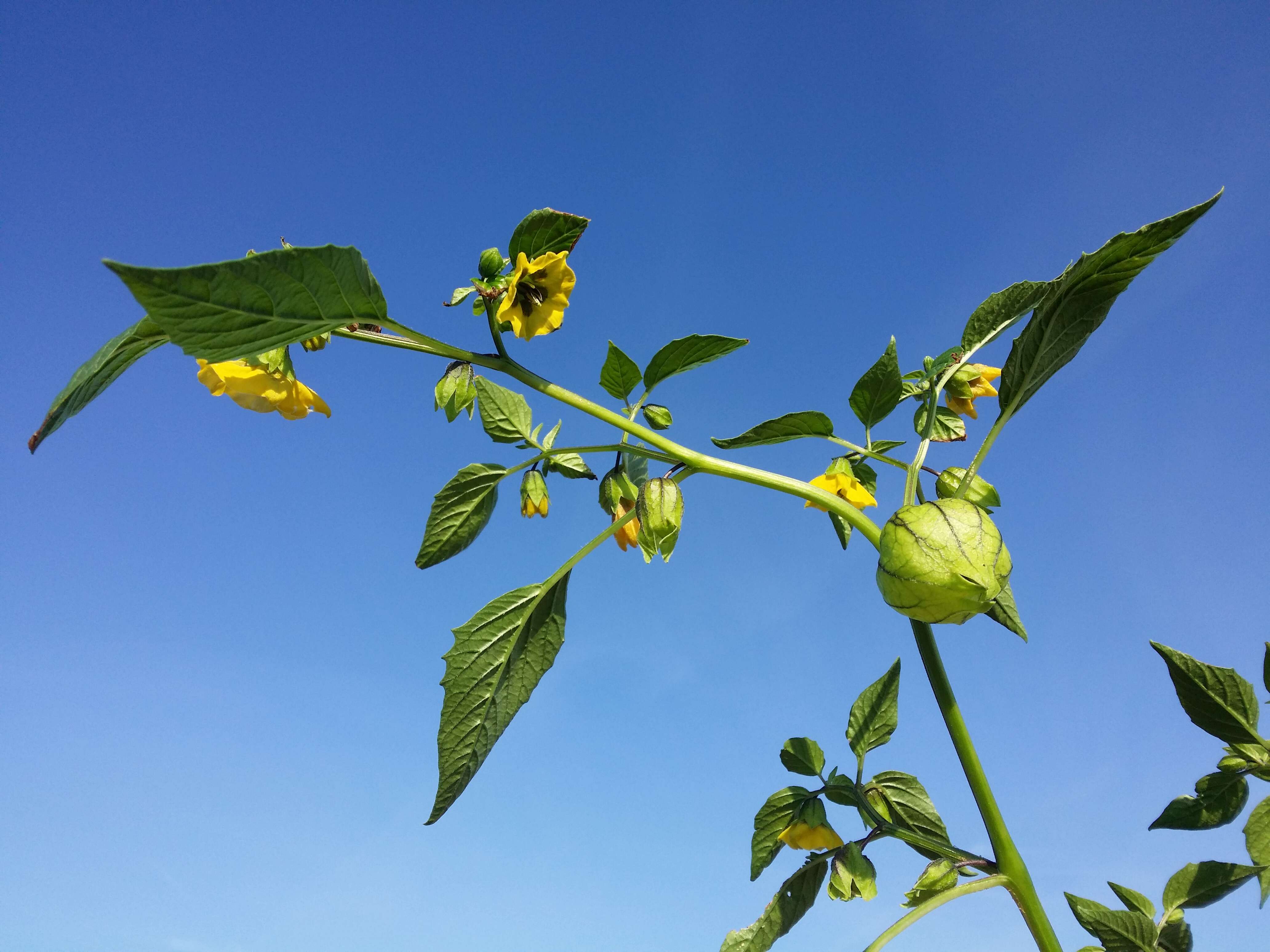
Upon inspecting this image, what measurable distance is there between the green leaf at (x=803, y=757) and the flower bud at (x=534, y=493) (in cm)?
64

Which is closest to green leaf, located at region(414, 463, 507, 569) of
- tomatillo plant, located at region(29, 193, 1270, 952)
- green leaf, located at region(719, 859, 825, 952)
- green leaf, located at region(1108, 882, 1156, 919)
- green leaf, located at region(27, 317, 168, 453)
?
tomatillo plant, located at region(29, 193, 1270, 952)

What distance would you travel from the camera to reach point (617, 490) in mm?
1423

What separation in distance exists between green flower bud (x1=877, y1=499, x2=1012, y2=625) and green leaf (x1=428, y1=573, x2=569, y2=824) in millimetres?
625

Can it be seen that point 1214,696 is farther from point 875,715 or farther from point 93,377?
point 93,377

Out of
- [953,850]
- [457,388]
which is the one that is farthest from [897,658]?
[457,388]

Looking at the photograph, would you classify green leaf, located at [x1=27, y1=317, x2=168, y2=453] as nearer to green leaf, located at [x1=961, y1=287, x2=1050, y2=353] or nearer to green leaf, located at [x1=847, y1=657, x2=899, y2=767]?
green leaf, located at [x1=961, y1=287, x2=1050, y2=353]

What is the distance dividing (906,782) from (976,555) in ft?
2.26

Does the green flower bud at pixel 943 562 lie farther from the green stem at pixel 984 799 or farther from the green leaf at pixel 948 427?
the green leaf at pixel 948 427

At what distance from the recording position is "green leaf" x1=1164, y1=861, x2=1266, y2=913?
131 centimetres

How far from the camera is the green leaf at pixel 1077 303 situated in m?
0.92

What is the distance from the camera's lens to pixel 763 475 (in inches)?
43.1

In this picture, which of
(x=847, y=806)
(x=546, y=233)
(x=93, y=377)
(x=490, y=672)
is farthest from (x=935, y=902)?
(x=93, y=377)

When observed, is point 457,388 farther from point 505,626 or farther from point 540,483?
point 505,626

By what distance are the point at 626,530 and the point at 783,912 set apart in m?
0.74
